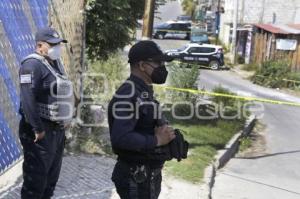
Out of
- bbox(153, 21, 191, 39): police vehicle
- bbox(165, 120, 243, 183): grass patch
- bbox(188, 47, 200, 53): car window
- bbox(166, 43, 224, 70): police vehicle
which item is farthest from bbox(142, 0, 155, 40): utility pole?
bbox(153, 21, 191, 39): police vehicle

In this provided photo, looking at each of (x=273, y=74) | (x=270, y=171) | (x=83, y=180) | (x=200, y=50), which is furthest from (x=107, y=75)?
(x=200, y=50)

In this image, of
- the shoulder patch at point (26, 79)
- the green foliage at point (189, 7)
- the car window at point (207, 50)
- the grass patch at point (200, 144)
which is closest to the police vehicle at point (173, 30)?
the green foliage at point (189, 7)

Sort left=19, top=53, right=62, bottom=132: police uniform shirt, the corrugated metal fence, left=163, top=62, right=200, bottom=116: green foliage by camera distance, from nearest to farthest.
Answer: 1. left=19, top=53, right=62, bottom=132: police uniform shirt
2. the corrugated metal fence
3. left=163, top=62, right=200, bottom=116: green foliage

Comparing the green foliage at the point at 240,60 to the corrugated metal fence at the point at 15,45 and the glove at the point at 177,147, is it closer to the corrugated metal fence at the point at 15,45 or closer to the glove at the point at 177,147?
the corrugated metal fence at the point at 15,45

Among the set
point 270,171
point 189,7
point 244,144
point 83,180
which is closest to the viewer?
point 83,180

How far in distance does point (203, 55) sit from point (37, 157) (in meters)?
27.4

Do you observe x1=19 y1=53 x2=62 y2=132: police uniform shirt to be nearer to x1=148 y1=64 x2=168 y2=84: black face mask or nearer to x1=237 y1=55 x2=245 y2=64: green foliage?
x1=148 y1=64 x2=168 y2=84: black face mask

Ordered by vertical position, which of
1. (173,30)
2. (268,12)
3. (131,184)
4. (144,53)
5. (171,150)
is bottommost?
(131,184)

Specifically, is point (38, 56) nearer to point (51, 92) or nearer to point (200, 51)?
point (51, 92)

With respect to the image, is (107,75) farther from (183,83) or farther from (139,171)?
(139,171)

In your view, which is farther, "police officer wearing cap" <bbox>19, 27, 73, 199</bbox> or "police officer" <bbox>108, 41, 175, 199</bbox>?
"police officer wearing cap" <bbox>19, 27, 73, 199</bbox>

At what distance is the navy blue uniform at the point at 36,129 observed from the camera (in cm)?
430

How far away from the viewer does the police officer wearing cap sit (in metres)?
4.32

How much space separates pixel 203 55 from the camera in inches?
1236
